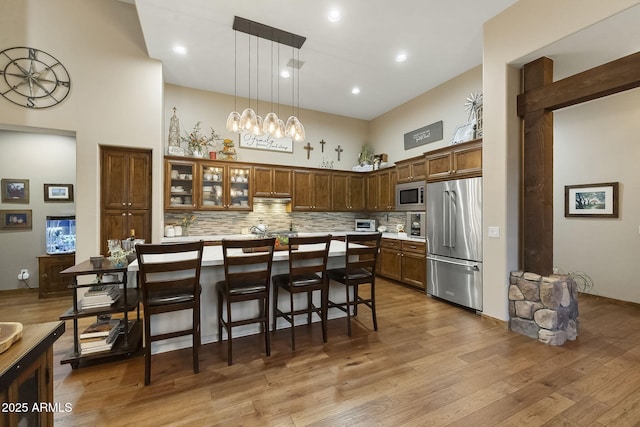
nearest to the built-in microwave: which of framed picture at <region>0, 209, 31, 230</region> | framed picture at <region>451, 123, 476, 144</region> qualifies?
Result: framed picture at <region>451, 123, 476, 144</region>

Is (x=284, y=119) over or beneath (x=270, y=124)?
over

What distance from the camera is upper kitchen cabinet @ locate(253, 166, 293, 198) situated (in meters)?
5.38

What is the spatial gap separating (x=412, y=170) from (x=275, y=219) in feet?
9.64

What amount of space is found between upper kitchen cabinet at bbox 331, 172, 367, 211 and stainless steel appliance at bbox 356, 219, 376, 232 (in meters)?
0.33

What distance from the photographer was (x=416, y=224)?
4891 millimetres

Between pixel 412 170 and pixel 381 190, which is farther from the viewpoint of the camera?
pixel 381 190

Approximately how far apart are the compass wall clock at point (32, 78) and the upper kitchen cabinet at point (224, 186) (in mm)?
2061

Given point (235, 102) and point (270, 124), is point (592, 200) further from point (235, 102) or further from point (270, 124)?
point (235, 102)

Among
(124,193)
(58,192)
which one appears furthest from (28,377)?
(58,192)

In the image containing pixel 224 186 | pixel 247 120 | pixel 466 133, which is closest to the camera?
pixel 247 120

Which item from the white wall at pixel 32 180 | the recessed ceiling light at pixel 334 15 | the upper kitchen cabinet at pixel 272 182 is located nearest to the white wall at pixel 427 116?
the upper kitchen cabinet at pixel 272 182

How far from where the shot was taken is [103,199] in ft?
13.3

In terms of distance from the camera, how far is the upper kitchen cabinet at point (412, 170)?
4732 millimetres

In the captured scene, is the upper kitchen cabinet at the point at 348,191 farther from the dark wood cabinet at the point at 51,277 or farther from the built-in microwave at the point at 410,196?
the dark wood cabinet at the point at 51,277
